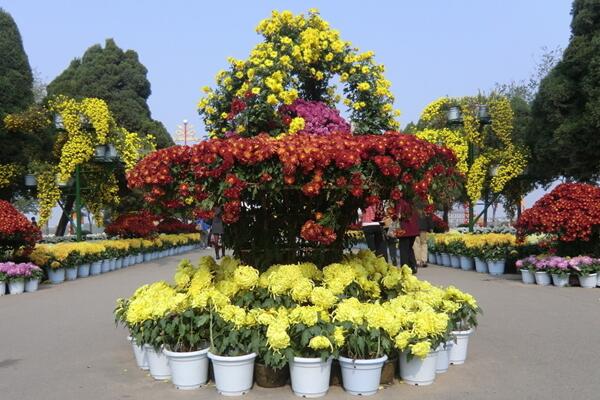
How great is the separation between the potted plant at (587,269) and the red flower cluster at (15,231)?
9.95 m

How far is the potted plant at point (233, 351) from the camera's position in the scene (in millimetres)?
4449

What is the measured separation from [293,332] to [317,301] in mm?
462

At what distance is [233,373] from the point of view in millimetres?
4445

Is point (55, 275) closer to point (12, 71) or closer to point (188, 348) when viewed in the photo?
point (12, 71)

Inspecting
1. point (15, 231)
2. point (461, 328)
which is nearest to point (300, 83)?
point (461, 328)

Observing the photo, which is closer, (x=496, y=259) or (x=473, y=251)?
(x=496, y=259)

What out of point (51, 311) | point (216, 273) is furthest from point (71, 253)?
point (216, 273)

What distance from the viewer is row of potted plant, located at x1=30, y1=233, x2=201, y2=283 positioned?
41.8ft

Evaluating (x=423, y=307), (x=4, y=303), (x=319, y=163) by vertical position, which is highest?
(x=319, y=163)

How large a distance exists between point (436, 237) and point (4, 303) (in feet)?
37.0

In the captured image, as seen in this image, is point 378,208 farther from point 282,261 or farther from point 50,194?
point 50,194

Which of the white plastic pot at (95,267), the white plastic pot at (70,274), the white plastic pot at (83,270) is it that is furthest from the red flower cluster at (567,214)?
the white plastic pot at (95,267)

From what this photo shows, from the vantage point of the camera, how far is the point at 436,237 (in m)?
16.7

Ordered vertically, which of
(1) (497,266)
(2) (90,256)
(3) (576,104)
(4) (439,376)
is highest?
(3) (576,104)
